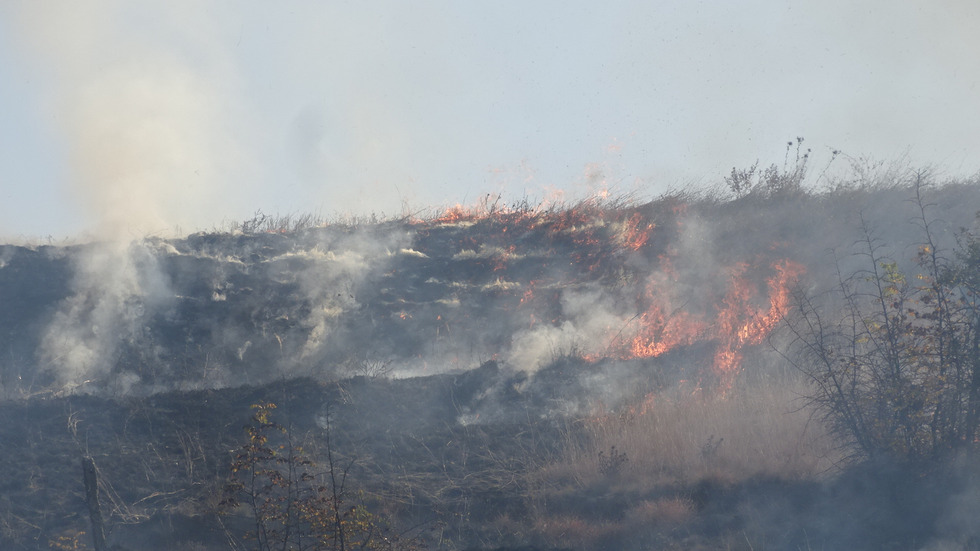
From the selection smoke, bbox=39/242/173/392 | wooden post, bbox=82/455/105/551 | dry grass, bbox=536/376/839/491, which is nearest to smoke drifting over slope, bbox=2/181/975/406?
smoke, bbox=39/242/173/392

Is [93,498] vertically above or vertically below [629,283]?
below

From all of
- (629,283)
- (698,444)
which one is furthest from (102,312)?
(698,444)

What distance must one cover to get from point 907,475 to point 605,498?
421 centimetres

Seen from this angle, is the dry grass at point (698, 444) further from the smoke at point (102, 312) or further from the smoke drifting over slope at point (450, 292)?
the smoke at point (102, 312)

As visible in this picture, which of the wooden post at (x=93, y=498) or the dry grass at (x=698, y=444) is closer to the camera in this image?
the wooden post at (x=93, y=498)

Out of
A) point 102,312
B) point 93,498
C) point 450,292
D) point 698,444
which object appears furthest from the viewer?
point 450,292

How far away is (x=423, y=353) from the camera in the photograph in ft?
55.4

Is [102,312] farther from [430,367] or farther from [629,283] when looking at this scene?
[629,283]

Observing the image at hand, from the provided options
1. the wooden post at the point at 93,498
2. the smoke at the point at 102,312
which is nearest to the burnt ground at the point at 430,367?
the smoke at the point at 102,312

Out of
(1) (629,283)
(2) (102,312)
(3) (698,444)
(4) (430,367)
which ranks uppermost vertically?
(2) (102,312)

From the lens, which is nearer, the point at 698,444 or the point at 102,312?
the point at 698,444

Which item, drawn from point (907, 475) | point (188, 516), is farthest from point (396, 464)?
point (907, 475)

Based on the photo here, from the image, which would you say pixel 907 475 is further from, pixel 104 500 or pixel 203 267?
pixel 203 267

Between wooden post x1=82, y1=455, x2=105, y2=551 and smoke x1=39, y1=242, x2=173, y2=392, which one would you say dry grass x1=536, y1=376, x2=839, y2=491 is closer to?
wooden post x1=82, y1=455, x2=105, y2=551
